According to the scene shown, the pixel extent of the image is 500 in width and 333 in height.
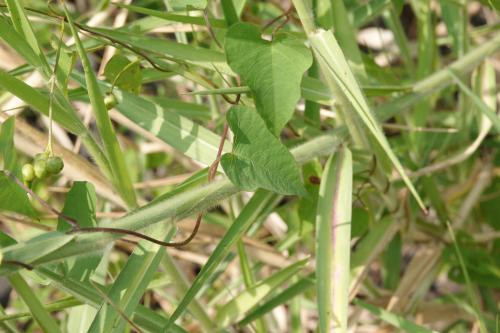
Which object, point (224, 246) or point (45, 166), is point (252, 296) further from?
point (45, 166)

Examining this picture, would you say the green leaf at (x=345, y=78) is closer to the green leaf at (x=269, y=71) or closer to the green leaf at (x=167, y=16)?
the green leaf at (x=269, y=71)

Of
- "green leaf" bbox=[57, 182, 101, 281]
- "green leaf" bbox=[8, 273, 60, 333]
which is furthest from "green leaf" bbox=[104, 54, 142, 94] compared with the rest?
"green leaf" bbox=[8, 273, 60, 333]

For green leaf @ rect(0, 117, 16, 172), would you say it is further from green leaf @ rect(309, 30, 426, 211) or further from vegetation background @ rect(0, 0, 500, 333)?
green leaf @ rect(309, 30, 426, 211)

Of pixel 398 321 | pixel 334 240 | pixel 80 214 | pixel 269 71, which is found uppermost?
pixel 269 71

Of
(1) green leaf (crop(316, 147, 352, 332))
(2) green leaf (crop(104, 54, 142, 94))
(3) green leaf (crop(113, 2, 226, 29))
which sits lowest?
(1) green leaf (crop(316, 147, 352, 332))

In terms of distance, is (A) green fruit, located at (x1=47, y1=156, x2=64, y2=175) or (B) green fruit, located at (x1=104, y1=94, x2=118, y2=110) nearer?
(A) green fruit, located at (x1=47, y1=156, x2=64, y2=175)

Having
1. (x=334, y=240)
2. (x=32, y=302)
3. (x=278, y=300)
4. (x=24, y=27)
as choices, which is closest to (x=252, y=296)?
(x=278, y=300)
